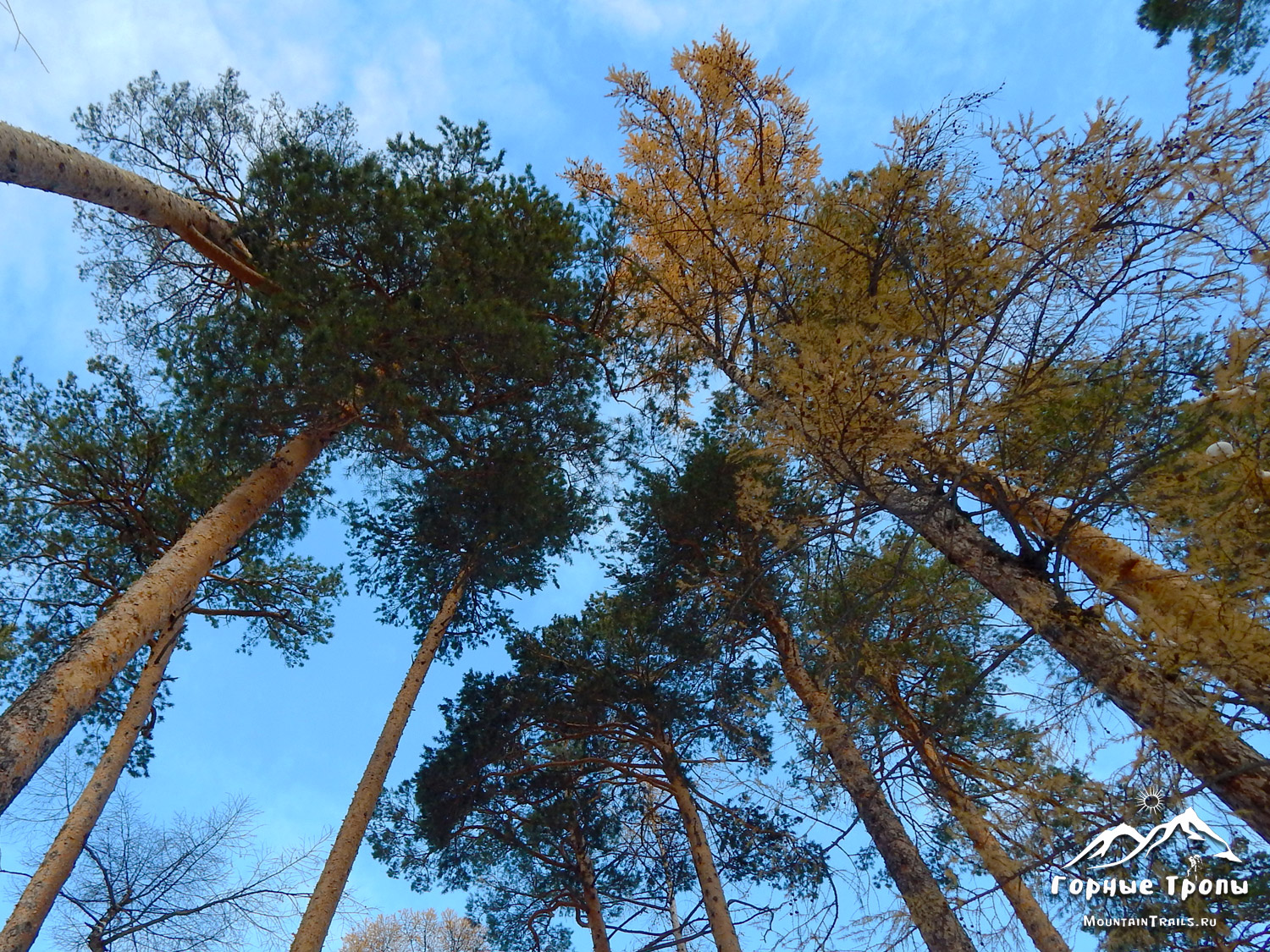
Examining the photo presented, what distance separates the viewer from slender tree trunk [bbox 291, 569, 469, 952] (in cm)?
689

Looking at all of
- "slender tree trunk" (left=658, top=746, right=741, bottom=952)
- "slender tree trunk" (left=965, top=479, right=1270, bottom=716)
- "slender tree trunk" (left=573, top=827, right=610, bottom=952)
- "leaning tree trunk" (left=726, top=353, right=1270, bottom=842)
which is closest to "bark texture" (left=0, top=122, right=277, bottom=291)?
"leaning tree trunk" (left=726, top=353, right=1270, bottom=842)

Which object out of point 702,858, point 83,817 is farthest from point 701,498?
point 83,817

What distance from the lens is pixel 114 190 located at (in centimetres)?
620

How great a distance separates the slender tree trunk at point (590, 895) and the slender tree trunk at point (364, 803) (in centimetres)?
372

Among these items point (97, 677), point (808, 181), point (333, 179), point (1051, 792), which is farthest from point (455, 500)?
point (1051, 792)

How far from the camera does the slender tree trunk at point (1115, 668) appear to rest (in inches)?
145

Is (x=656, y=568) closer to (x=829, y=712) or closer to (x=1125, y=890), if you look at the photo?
(x=829, y=712)

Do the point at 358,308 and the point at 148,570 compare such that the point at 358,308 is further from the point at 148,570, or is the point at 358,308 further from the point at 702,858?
the point at 702,858

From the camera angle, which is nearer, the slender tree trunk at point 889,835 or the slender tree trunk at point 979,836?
the slender tree trunk at point 979,836

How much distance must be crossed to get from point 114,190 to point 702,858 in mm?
8551

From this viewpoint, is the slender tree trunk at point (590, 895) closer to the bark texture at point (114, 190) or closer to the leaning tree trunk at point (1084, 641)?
the leaning tree trunk at point (1084, 641)

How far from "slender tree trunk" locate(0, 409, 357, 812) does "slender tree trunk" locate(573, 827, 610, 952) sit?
6457 millimetres
